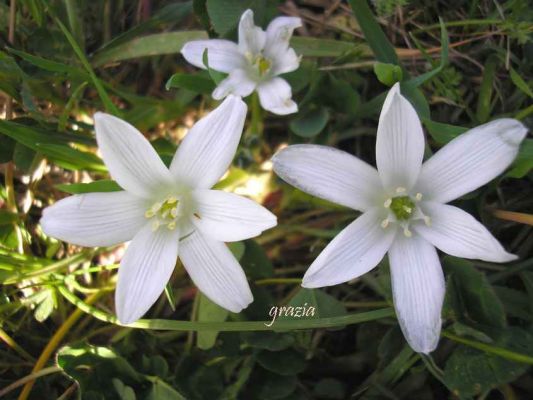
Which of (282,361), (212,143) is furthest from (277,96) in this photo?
(282,361)

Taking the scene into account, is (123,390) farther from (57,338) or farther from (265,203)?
(265,203)

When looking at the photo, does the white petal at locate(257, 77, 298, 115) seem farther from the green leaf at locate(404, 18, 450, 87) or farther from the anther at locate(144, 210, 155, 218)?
the anther at locate(144, 210, 155, 218)

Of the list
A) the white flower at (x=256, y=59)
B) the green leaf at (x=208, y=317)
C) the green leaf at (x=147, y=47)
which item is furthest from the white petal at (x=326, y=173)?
the green leaf at (x=147, y=47)

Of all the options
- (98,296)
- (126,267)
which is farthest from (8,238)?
(126,267)

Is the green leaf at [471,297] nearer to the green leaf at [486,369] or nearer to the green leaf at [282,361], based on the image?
the green leaf at [486,369]

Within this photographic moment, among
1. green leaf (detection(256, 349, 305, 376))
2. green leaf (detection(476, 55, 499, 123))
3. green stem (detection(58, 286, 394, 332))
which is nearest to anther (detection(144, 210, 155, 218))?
green stem (detection(58, 286, 394, 332))
